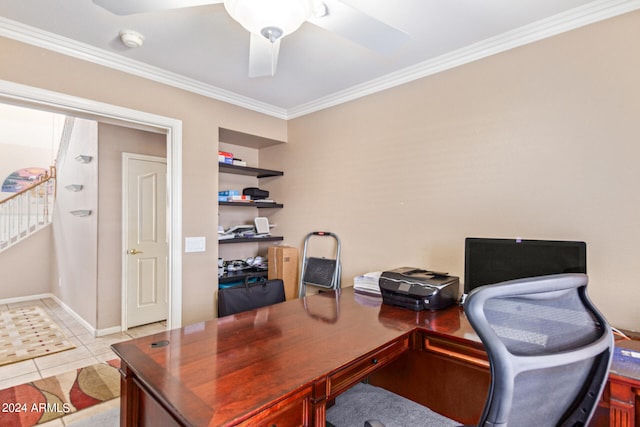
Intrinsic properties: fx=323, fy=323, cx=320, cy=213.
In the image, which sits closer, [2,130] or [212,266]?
[212,266]

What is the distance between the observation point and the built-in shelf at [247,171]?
323 centimetres

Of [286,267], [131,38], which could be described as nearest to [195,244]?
[286,267]

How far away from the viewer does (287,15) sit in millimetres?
1360

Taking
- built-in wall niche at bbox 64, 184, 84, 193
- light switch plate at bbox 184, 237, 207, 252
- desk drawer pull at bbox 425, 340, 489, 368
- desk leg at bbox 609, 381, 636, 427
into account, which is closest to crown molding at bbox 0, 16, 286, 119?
light switch plate at bbox 184, 237, 207, 252

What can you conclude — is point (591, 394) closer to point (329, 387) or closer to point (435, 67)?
point (329, 387)

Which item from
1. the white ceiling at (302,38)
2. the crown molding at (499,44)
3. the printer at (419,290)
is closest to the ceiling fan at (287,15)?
the white ceiling at (302,38)

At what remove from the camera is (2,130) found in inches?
215

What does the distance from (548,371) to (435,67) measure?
2203 millimetres

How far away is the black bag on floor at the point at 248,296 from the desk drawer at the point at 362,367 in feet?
3.25

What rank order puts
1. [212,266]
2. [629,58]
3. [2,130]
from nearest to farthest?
[629,58] < [212,266] < [2,130]

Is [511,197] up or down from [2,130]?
down

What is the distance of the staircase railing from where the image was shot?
5.20m

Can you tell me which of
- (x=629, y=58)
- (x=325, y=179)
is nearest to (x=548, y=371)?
(x=629, y=58)

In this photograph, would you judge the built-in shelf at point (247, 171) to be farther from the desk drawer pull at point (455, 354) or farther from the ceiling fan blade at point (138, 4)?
the desk drawer pull at point (455, 354)
